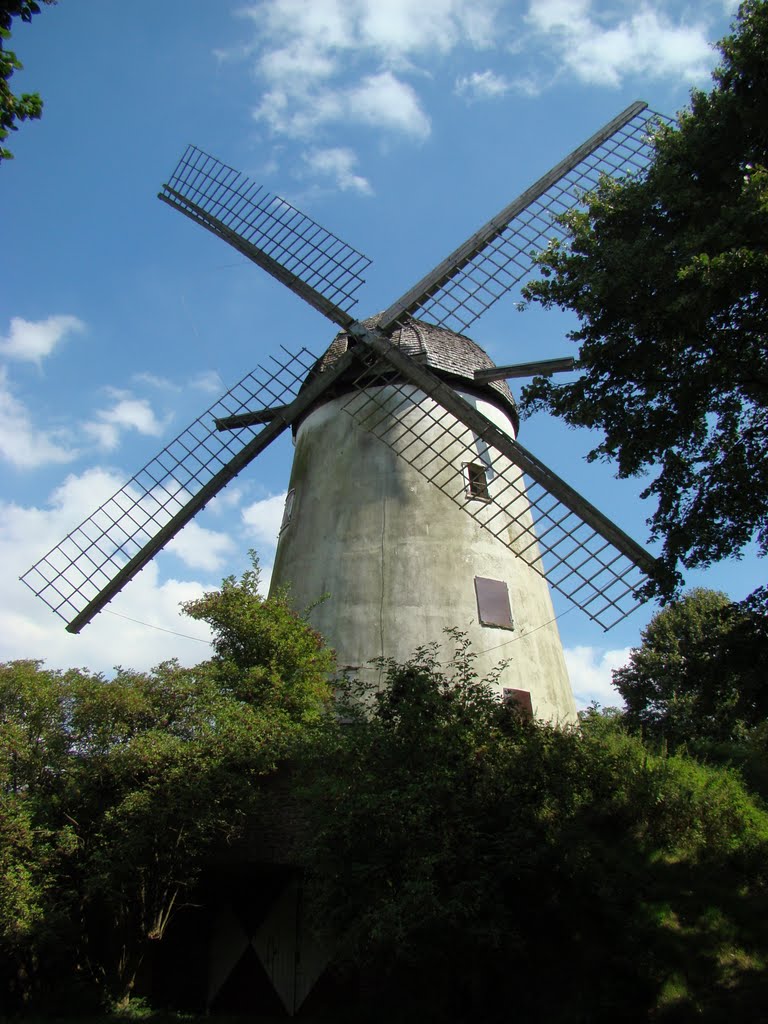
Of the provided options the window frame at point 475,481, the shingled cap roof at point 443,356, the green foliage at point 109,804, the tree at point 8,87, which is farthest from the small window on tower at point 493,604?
the tree at point 8,87

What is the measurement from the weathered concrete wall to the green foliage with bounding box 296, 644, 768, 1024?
11.1ft

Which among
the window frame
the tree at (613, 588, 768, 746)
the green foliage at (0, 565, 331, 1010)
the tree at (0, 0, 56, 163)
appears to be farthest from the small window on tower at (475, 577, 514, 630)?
the tree at (0, 0, 56, 163)

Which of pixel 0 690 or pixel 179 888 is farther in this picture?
pixel 179 888

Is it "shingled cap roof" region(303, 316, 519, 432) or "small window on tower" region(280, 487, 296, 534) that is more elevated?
"shingled cap roof" region(303, 316, 519, 432)

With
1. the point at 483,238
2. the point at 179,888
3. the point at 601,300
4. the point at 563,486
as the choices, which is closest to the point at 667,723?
the point at 563,486

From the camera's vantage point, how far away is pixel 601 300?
7602 millimetres

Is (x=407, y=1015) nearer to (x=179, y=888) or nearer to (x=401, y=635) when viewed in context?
(x=179, y=888)

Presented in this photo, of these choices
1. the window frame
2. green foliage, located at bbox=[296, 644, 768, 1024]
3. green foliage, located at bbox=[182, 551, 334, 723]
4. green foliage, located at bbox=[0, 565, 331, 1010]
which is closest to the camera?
green foliage, located at bbox=[296, 644, 768, 1024]

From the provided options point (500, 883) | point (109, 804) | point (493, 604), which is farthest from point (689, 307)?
point (109, 804)

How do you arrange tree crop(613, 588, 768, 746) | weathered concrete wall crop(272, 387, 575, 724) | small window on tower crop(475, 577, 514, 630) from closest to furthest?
weathered concrete wall crop(272, 387, 575, 724) < small window on tower crop(475, 577, 514, 630) < tree crop(613, 588, 768, 746)

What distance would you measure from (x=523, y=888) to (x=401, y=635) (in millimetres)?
5014

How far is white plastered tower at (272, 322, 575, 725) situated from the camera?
12.3 meters

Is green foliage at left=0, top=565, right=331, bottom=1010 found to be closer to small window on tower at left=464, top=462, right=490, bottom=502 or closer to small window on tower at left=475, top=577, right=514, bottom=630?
small window on tower at left=475, top=577, right=514, bottom=630

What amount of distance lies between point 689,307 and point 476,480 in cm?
734
